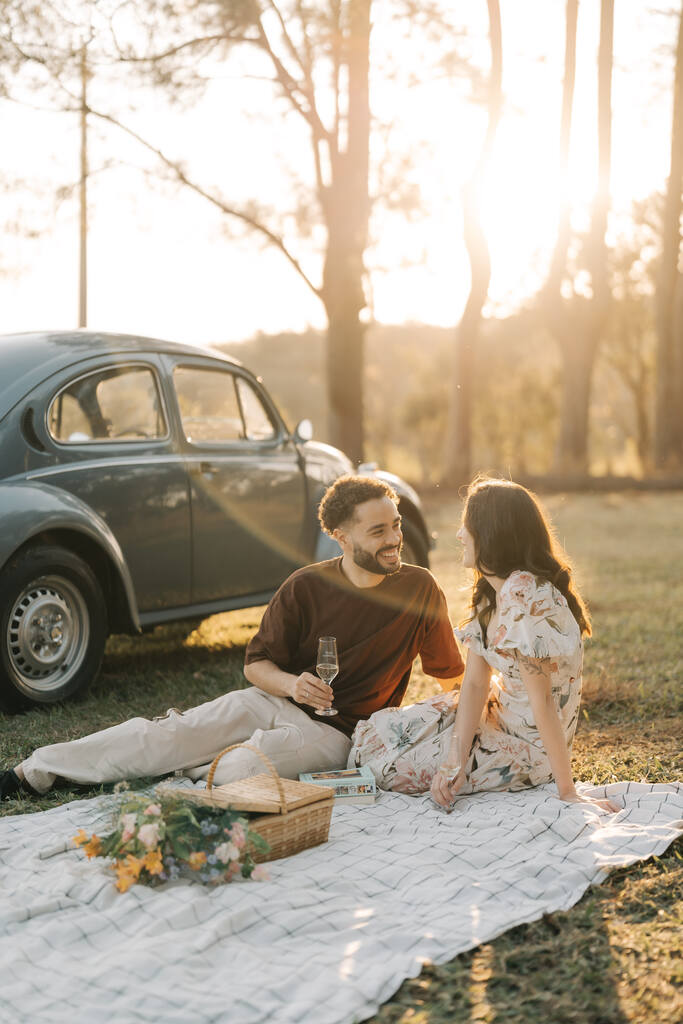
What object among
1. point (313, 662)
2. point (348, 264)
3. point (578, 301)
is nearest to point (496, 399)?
point (578, 301)

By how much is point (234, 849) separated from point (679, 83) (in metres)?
26.5

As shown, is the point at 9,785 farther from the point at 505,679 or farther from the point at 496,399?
the point at 496,399

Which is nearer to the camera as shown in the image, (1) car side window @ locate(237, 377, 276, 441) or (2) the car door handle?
(2) the car door handle

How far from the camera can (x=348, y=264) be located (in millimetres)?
18594

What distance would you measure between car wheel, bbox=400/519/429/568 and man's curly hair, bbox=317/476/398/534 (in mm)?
3210

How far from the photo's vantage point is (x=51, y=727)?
577cm

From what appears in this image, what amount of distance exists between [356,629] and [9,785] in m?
1.57

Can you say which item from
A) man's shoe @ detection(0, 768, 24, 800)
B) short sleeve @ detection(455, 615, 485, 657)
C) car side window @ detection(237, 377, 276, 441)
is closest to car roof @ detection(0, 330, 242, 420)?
car side window @ detection(237, 377, 276, 441)

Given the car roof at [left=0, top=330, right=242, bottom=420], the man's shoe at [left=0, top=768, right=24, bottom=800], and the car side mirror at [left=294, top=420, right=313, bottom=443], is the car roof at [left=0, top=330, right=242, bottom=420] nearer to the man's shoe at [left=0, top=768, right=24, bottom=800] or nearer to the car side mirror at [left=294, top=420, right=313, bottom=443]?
the car side mirror at [left=294, top=420, right=313, bottom=443]

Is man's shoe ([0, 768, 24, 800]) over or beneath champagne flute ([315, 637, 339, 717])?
beneath

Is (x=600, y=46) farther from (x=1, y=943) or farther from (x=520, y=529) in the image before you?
(x=1, y=943)

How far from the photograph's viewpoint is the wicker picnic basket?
379cm

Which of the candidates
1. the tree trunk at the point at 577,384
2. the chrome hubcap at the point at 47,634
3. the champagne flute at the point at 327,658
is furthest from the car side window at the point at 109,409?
the tree trunk at the point at 577,384

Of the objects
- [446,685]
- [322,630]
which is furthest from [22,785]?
[446,685]
